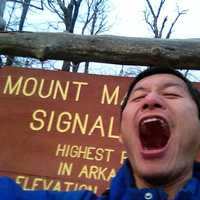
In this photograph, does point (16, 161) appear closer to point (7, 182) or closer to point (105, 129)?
point (105, 129)

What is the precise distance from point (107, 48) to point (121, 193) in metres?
1.12

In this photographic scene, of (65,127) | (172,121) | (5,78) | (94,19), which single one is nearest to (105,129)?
(65,127)

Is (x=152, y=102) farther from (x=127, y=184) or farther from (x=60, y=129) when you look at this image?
(x=60, y=129)

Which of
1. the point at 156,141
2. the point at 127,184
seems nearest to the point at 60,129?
the point at 156,141

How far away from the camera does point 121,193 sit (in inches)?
A: 55.1

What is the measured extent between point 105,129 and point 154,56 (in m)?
0.43

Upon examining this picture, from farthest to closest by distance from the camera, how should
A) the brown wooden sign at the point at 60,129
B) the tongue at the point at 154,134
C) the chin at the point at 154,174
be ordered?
the brown wooden sign at the point at 60,129
the tongue at the point at 154,134
the chin at the point at 154,174

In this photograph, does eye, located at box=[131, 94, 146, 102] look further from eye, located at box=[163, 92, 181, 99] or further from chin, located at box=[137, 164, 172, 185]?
chin, located at box=[137, 164, 172, 185]

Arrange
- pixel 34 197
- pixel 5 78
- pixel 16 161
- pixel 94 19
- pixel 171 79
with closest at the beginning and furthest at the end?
1. pixel 34 197
2. pixel 171 79
3. pixel 16 161
4. pixel 5 78
5. pixel 94 19

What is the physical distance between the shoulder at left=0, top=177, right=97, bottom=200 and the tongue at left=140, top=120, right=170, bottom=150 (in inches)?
9.7

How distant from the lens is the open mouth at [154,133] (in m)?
1.54

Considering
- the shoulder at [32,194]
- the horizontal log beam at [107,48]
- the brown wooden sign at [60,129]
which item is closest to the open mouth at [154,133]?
the shoulder at [32,194]

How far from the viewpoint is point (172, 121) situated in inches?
60.3

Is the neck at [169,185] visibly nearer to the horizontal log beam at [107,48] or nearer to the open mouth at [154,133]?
the open mouth at [154,133]
